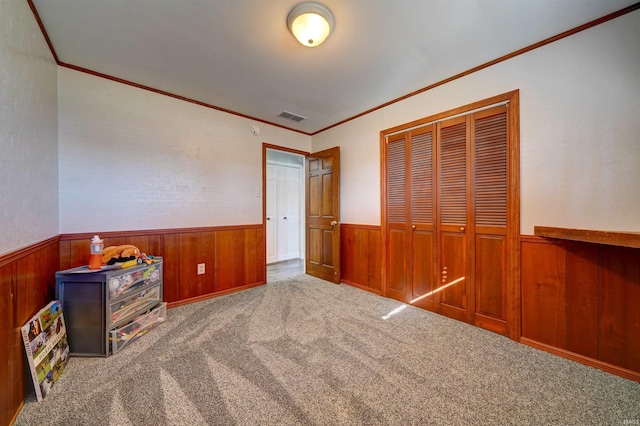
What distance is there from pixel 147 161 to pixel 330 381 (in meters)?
2.88

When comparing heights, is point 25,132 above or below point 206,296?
above

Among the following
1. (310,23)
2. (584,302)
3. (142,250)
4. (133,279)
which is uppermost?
(310,23)

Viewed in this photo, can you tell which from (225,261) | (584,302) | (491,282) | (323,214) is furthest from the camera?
(323,214)

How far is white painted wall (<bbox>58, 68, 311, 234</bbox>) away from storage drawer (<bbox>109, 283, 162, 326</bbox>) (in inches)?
30.4

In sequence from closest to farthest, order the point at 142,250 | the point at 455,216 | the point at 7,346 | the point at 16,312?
1. the point at 7,346
2. the point at 16,312
3. the point at 455,216
4. the point at 142,250

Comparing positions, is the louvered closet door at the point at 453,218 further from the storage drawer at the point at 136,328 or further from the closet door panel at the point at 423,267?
the storage drawer at the point at 136,328

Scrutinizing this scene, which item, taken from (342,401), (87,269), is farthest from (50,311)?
(342,401)

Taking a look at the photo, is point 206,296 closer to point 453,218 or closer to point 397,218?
point 397,218

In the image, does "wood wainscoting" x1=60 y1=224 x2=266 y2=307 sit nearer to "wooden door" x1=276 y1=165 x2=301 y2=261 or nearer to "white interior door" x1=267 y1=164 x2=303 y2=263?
"white interior door" x1=267 y1=164 x2=303 y2=263

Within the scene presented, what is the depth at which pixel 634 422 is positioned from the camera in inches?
51.3

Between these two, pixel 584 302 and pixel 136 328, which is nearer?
pixel 584 302

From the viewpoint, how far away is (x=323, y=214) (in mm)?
3988

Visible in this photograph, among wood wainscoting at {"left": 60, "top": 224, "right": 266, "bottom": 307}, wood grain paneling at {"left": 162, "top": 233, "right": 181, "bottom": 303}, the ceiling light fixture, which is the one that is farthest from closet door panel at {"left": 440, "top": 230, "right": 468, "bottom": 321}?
wood grain paneling at {"left": 162, "top": 233, "right": 181, "bottom": 303}

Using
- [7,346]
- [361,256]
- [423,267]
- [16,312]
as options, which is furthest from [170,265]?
[423,267]
